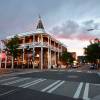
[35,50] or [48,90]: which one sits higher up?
[35,50]

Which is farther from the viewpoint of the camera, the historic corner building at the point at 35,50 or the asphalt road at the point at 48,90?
the historic corner building at the point at 35,50

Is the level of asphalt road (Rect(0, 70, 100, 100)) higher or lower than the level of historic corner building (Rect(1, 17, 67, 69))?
lower

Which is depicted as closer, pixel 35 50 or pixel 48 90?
pixel 48 90

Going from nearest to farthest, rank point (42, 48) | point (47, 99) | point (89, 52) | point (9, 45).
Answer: point (47, 99) < point (9, 45) < point (42, 48) < point (89, 52)

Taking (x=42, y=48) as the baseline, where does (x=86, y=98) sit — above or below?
below

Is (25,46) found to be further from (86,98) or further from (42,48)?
(86,98)

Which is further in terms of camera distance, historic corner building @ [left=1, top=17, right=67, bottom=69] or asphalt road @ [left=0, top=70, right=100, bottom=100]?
historic corner building @ [left=1, top=17, right=67, bottom=69]

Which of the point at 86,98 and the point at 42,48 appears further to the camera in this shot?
the point at 42,48

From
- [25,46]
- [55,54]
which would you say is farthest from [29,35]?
[55,54]

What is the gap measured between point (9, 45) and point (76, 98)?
46944 millimetres

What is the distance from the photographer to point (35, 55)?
84125 mm

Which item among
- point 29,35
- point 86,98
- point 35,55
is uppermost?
point 29,35

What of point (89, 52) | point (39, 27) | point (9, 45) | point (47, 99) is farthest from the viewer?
point (89, 52)

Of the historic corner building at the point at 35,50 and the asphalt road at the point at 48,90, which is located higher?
the historic corner building at the point at 35,50
